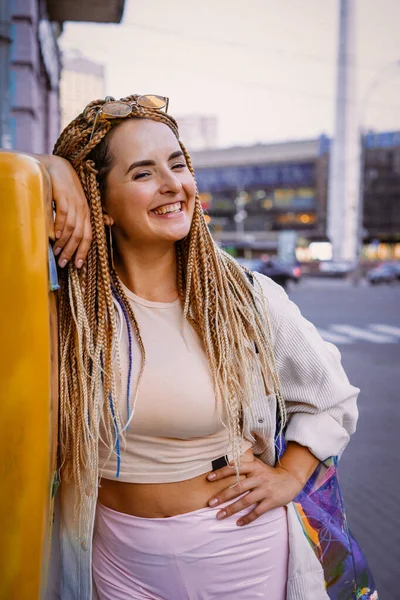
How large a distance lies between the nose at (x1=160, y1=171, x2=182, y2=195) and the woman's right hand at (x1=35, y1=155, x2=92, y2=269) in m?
0.21

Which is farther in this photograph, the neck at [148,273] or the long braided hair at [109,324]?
the neck at [148,273]

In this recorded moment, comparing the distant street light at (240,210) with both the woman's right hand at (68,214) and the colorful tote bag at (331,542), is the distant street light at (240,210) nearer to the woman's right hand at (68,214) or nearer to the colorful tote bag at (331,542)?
the colorful tote bag at (331,542)

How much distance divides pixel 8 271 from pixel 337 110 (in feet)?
144

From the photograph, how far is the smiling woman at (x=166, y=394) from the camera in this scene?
4.60 ft

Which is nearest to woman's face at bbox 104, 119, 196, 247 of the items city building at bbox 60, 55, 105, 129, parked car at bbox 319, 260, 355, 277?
city building at bbox 60, 55, 105, 129

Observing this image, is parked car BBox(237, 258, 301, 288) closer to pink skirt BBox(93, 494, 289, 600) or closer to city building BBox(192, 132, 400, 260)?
pink skirt BBox(93, 494, 289, 600)

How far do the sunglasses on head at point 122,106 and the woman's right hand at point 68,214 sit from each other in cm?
16

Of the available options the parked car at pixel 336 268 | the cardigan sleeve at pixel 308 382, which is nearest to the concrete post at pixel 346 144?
the parked car at pixel 336 268

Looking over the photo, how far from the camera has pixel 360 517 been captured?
3584 millimetres

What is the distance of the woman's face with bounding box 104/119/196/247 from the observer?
1.50 meters

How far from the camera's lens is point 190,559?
142cm

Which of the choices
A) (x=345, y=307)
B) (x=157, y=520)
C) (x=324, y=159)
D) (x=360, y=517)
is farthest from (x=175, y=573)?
(x=324, y=159)

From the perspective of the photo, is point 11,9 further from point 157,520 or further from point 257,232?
point 257,232

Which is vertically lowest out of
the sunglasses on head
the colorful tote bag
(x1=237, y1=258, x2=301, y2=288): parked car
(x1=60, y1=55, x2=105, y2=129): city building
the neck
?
(x1=237, y1=258, x2=301, y2=288): parked car
